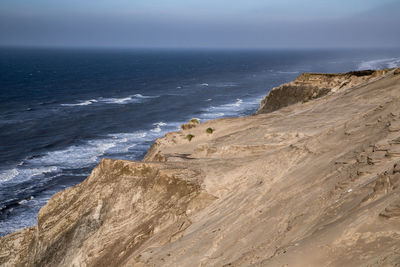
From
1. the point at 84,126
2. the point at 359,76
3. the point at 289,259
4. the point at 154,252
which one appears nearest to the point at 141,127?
the point at 84,126

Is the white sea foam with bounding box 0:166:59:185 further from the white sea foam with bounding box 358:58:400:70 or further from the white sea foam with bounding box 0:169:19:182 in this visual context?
the white sea foam with bounding box 358:58:400:70

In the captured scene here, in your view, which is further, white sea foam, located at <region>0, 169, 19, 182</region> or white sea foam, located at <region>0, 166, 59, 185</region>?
white sea foam, located at <region>0, 166, 59, 185</region>

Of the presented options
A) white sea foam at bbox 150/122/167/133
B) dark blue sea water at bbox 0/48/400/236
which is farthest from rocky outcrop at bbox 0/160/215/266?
white sea foam at bbox 150/122/167/133

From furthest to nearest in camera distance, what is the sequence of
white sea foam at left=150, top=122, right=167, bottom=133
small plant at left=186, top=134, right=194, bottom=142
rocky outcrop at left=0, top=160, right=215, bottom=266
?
white sea foam at left=150, top=122, right=167, bottom=133 → small plant at left=186, top=134, right=194, bottom=142 → rocky outcrop at left=0, top=160, right=215, bottom=266

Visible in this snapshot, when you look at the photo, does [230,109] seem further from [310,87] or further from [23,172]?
[23,172]

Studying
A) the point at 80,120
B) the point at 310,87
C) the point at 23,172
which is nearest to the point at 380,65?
the point at 80,120

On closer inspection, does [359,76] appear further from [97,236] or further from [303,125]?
[97,236]

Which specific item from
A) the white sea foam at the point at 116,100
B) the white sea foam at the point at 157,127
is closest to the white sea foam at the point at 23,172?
the white sea foam at the point at 157,127
